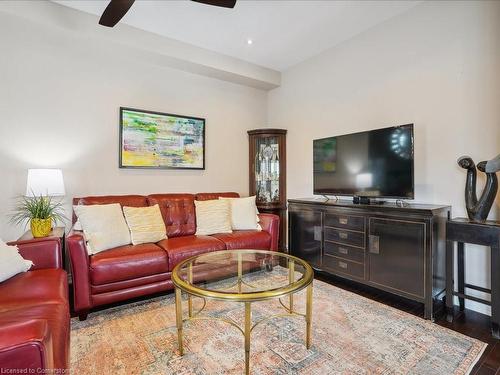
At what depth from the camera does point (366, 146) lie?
286cm

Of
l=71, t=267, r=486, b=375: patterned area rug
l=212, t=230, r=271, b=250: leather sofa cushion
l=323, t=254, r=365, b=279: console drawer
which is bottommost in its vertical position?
l=71, t=267, r=486, b=375: patterned area rug

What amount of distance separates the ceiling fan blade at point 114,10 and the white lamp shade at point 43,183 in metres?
1.42

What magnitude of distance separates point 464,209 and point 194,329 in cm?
245

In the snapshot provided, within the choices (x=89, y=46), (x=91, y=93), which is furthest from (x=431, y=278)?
(x=89, y=46)

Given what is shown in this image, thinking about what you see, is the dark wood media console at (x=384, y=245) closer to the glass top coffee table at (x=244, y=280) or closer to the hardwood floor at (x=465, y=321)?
the hardwood floor at (x=465, y=321)

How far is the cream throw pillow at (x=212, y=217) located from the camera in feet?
10.5

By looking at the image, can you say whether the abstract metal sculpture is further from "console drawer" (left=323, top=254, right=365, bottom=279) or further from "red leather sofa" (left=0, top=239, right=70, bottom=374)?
"red leather sofa" (left=0, top=239, right=70, bottom=374)

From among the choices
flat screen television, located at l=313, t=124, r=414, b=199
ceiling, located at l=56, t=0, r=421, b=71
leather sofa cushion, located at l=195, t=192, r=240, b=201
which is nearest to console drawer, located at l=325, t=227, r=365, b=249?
flat screen television, located at l=313, t=124, r=414, b=199

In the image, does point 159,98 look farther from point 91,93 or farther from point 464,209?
point 464,209

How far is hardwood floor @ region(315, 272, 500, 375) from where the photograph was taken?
1.67 m

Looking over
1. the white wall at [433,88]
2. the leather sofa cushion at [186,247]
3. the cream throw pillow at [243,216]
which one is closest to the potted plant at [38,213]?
the leather sofa cushion at [186,247]

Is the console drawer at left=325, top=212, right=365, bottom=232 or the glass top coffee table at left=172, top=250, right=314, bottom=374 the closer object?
the glass top coffee table at left=172, top=250, right=314, bottom=374

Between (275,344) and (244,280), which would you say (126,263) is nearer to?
(244,280)

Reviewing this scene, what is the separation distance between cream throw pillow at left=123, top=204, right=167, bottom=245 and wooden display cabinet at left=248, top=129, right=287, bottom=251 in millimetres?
1672
